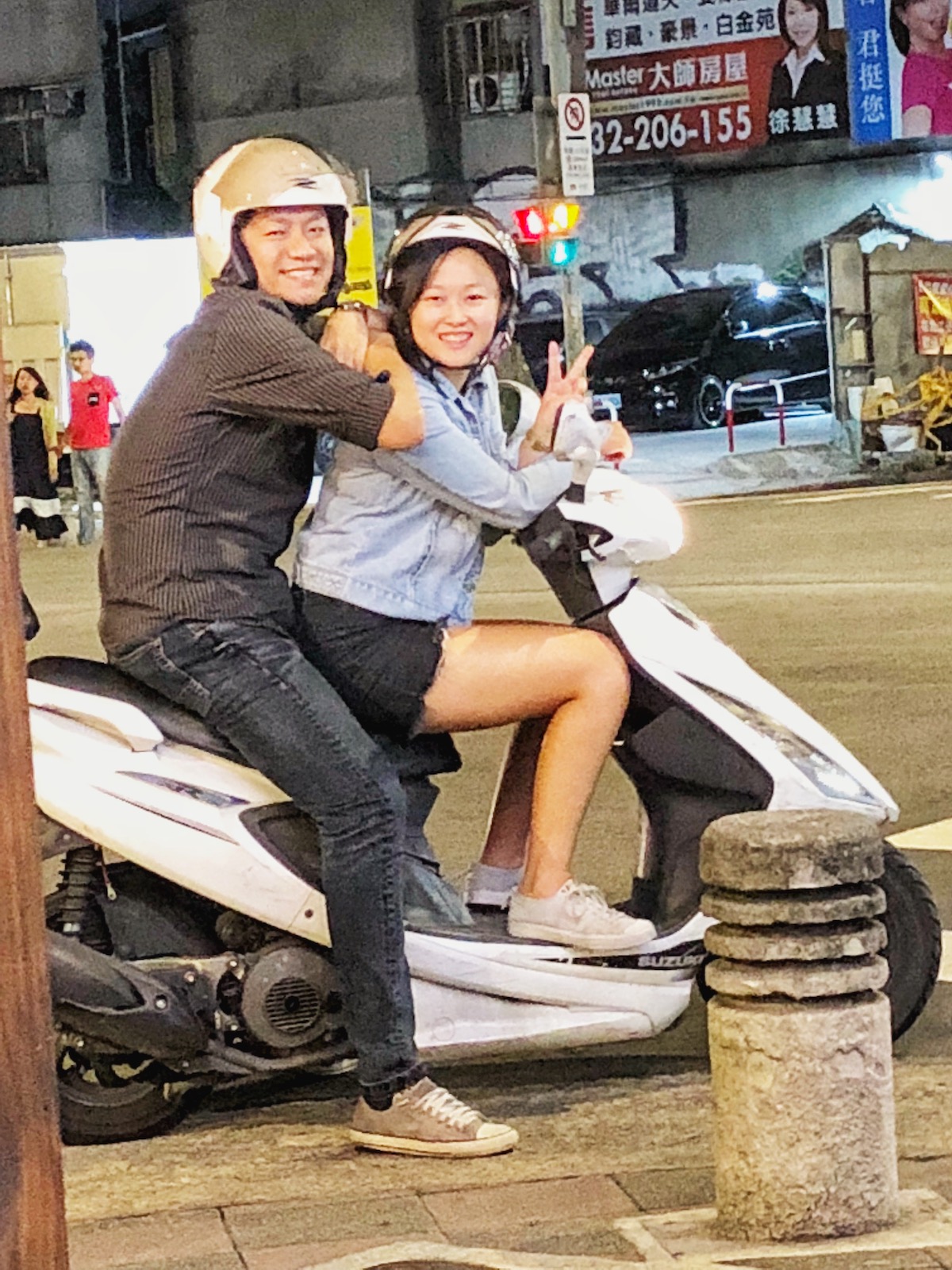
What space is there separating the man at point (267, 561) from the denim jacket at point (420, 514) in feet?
0.43

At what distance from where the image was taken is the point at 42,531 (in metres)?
21.2

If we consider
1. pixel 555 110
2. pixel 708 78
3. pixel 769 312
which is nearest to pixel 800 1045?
pixel 555 110

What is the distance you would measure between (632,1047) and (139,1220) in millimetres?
1474

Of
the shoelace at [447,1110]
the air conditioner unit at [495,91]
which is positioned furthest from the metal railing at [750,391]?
the shoelace at [447,1110]

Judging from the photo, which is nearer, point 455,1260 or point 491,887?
point 455,1260

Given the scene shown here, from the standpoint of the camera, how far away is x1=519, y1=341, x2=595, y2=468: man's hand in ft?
14.9

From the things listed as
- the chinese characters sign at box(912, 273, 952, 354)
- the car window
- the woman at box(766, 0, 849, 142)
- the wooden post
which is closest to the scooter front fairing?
the wooden post

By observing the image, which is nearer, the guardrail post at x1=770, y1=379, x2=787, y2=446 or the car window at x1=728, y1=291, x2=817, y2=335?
the guardrail post at x1=770, y1=379, x2=787, y2=446

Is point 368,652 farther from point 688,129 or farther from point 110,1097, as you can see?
point 688,129

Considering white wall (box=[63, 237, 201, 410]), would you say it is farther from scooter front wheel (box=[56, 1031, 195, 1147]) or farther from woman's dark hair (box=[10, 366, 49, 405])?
scooter front wheel (box=[56, 1031, 195, 1147])

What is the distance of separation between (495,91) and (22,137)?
7.64 metres

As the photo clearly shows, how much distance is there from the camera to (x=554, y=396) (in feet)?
14.9

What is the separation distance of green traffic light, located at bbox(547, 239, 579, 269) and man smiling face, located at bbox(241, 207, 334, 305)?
19.6 metres

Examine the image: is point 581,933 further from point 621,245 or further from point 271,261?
point 621,245
